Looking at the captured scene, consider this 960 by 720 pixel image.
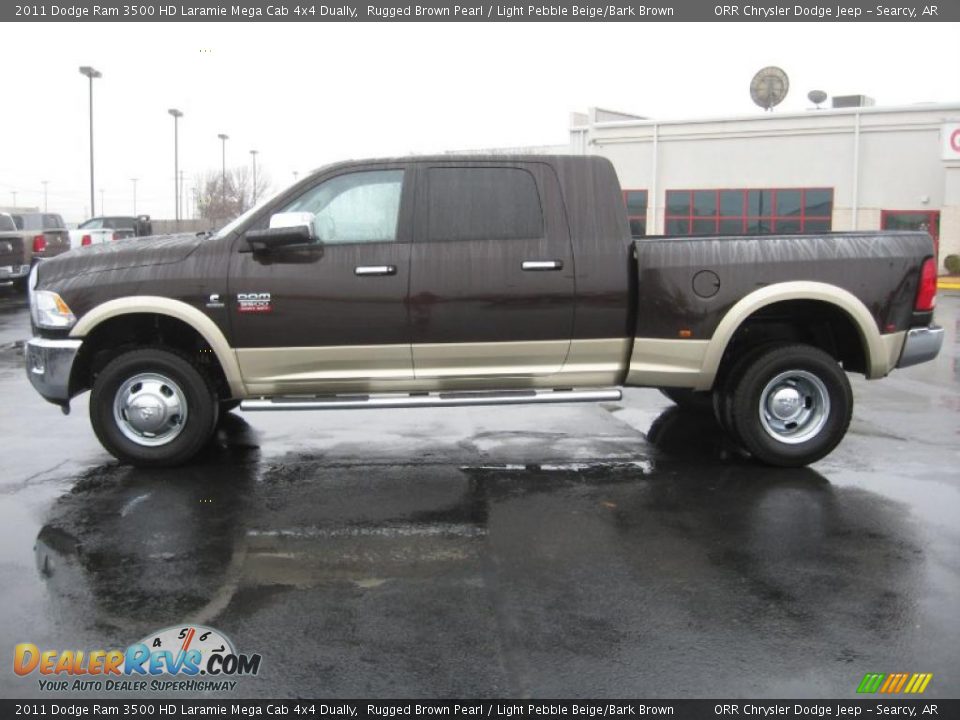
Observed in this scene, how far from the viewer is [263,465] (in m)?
6.59

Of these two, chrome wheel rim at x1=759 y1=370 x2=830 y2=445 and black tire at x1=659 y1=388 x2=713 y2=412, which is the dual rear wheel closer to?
chrome wheel rim at x1=759 y1=370 x2=830 y2=445

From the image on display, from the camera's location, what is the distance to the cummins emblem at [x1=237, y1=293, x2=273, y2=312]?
6.27 meters

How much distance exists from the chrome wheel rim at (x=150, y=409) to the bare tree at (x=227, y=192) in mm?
54959

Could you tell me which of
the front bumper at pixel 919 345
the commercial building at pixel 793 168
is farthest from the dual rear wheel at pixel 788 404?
the commercial building at pixel 793 168

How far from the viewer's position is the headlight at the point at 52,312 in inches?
248

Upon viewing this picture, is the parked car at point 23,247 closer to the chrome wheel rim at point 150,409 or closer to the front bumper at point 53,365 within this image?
the front bumper at point 53,365

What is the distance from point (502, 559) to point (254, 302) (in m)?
2.65

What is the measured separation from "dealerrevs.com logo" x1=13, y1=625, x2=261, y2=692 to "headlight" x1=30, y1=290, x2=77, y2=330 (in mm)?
3079

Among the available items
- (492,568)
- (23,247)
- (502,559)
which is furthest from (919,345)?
(23,247)

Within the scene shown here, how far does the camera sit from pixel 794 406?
654 centimetres

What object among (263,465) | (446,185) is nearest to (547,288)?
(446,185)

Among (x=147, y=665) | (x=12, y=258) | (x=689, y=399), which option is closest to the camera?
(x=147, y=665)

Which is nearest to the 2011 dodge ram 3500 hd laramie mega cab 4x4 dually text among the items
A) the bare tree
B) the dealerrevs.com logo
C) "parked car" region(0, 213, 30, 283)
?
the dealerrevs.com logo

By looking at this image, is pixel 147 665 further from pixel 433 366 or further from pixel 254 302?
pixel 433 366
